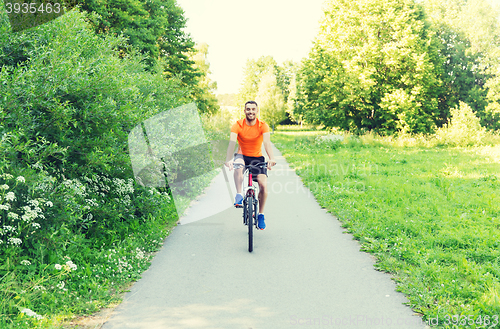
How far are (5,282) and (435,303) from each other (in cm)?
449

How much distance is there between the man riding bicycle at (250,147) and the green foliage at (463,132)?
21947 millimetres

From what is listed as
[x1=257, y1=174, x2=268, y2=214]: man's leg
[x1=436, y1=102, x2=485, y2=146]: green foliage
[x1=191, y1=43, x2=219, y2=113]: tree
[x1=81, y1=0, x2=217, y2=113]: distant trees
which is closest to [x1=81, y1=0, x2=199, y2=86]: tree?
[x1=81, y1=0, x2=217, y2=113]: distant trees

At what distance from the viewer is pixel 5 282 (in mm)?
3631

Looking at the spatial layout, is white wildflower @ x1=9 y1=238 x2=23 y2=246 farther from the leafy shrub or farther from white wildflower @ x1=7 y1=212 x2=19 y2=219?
the leafy shrub

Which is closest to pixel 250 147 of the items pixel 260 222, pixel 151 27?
pixel 260 222

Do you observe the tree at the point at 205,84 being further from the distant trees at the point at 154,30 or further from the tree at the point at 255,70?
the tree at the point at 255,70

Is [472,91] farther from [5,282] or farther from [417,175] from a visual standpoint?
[5,282]

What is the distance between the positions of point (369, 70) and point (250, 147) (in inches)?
884

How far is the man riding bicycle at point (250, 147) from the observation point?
231 inches

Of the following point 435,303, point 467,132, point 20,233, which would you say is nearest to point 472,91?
point 467,132

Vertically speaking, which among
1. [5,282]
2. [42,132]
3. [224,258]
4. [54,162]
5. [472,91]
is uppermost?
[472,91]

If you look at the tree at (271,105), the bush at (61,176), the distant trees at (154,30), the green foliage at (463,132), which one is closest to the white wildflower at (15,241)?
the bush at (61,176)

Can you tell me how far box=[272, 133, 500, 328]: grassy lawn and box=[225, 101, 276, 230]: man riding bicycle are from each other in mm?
1954

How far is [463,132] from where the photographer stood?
920 inches
